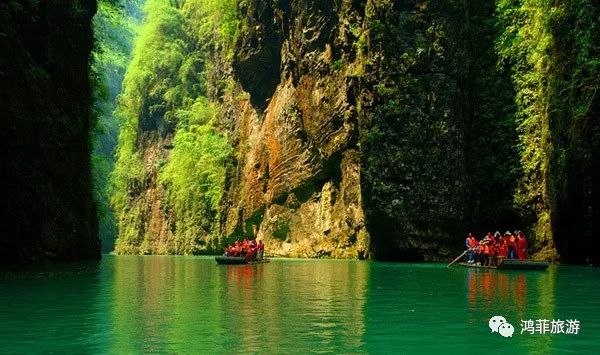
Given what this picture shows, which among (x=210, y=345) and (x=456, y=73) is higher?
(x=456, y=73)

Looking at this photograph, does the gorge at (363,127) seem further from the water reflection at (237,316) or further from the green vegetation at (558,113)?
the water reflection at (237,316)

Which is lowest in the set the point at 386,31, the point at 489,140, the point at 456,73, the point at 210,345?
the point at 210,345

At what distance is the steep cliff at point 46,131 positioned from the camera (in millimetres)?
22234

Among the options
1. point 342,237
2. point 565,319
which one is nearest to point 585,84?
point 342,237

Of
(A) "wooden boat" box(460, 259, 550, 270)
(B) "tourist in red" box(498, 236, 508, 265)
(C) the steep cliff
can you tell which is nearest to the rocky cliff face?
(B) "tourist in red" box(498, 236, 508, 265)

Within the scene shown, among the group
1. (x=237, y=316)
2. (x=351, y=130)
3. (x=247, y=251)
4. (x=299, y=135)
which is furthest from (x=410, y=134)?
(x=237, y=316)

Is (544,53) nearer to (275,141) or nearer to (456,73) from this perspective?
(456,73)

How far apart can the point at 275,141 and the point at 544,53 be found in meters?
17.9

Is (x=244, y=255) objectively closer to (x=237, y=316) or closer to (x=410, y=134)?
(x=410, y=134)

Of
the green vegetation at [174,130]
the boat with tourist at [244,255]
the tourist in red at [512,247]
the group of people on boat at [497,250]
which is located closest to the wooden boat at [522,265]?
the group of people on boat at [497,250]

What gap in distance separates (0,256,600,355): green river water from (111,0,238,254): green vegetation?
3447 centimetres

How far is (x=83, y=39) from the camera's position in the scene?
30.3m

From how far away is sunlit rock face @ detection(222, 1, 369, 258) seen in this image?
36.3m

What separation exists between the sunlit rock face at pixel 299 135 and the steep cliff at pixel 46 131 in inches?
471
